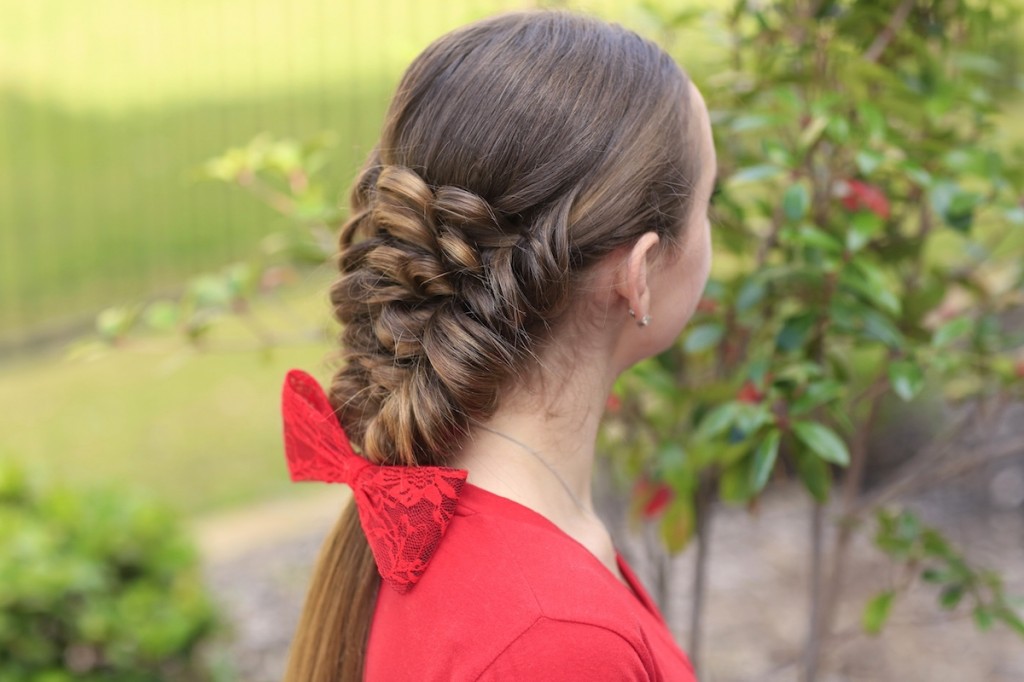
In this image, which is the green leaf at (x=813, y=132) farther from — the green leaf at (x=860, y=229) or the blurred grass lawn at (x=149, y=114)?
the blurred grass lawn at (x=149, y=114)

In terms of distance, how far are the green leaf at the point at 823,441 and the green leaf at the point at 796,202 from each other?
1.09ft

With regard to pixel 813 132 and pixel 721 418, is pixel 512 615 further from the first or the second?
pixel 813 132

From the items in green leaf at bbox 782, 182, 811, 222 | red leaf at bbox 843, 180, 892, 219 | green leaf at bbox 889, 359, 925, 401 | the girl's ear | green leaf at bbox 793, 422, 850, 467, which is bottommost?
green leaf at bbox 793, 422, 850, 467

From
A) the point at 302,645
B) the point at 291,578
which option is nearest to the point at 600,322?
the point at 302,645

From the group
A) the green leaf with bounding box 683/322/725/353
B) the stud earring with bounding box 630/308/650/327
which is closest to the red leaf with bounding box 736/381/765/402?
the green leaf with bounding box 683/322/725/353

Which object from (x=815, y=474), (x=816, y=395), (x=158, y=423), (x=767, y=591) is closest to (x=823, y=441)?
(x=816, y=395)

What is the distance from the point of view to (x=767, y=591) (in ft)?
11.2

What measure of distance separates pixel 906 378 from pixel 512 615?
84cm

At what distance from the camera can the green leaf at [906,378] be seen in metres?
1.52

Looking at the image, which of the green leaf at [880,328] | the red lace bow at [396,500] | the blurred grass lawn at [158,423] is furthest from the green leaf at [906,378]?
the blurred grass lawn at [158,423]

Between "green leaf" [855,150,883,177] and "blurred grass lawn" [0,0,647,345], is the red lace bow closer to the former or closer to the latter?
"green leaf" [855,150,883,177]

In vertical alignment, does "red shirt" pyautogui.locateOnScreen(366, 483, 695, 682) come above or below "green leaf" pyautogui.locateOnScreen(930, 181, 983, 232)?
below

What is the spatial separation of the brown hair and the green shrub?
148 centimetres

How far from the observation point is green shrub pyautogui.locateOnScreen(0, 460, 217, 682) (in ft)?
7.58
